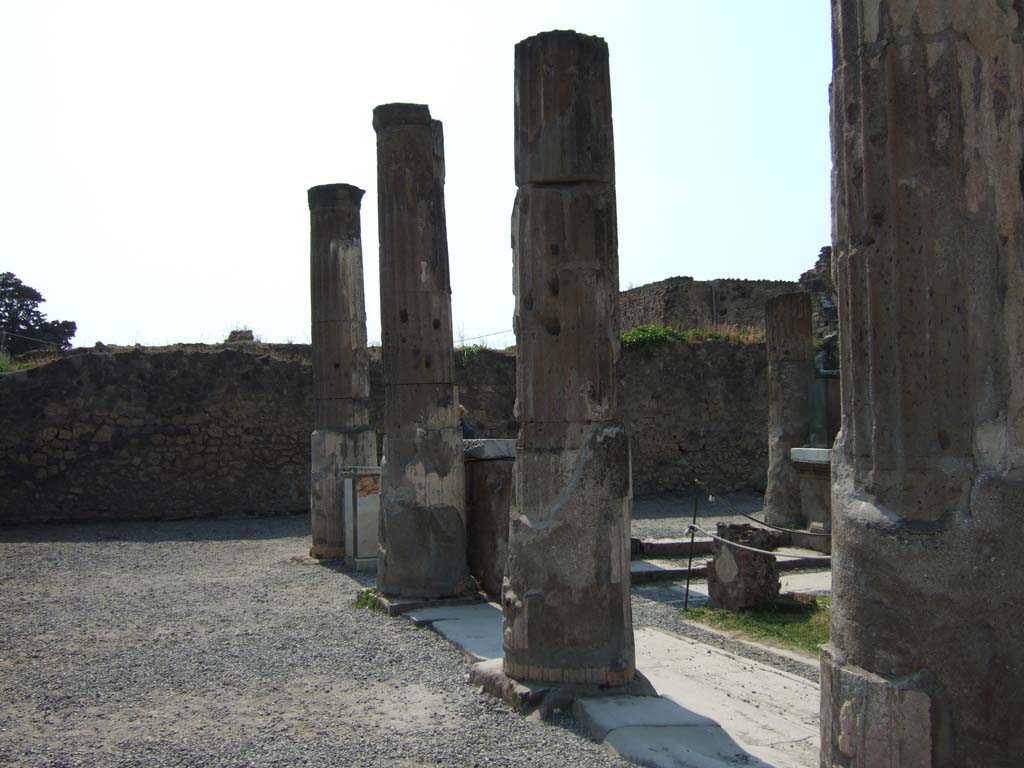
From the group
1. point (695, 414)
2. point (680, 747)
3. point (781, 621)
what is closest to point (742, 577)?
point (781, 621)

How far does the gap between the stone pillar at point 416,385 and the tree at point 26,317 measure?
23142mm

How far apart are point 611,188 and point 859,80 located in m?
2.86

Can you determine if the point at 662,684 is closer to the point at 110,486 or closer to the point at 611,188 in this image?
the point at 611,188

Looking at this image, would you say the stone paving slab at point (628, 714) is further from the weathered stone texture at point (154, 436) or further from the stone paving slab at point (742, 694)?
the weathered stone texture at point (154, 436)

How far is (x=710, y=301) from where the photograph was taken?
26391 millimetres

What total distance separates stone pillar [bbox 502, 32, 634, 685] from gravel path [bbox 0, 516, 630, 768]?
519mm

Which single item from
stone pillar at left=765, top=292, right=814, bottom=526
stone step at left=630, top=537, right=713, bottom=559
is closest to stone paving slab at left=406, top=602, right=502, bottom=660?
stone step at left=630, top=537, right=713, bottom=559

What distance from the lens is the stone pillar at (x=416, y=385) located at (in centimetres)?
868

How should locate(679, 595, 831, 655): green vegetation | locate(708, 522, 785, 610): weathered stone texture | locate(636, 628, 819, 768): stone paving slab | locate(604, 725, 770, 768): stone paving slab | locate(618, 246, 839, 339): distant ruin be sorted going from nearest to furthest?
locate(604, 725, 770, 768): stone paving slab
locate(636, 628, 819, 768): stone paving slab
locate(679, 595, 831, 655): green vegetation
locate(708, 522, 785, 610): weathered stone texture
locate(618, 246, 839, 339): distant ruin

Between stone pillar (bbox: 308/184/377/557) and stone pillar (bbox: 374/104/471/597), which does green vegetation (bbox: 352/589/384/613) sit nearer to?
stone pillar (bbox: 374/104/471/597)

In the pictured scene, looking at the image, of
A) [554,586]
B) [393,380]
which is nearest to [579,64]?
[554,586]

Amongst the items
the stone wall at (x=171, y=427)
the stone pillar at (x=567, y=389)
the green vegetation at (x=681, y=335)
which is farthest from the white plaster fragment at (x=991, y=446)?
the green vegetation at (x=681, y=335)

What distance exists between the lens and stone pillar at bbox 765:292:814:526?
1316 centimetres

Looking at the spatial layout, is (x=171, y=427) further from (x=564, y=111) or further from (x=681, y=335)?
(x=564, y=111)
